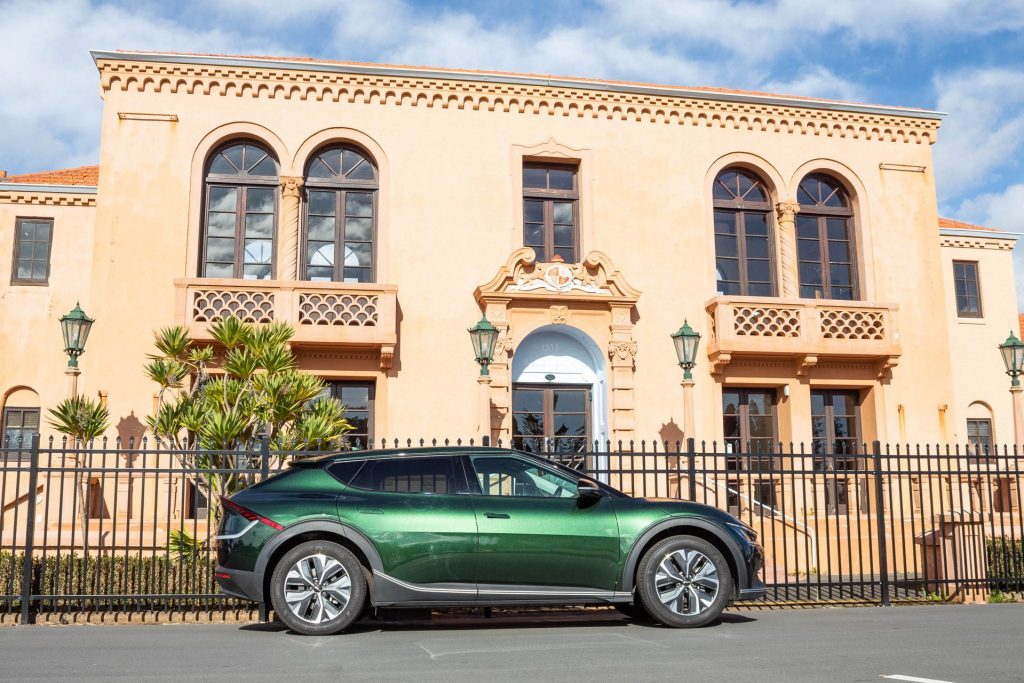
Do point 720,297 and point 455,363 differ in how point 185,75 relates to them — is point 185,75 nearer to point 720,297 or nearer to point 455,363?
point 455,363

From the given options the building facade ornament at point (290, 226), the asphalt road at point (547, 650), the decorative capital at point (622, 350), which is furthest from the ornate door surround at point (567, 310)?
the asphalt road at point (547, 650)

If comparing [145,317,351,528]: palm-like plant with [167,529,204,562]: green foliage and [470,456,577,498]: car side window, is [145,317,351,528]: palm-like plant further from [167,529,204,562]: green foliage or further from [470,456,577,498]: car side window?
[470,456,577,498]: car side window

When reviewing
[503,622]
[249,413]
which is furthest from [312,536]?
[249,413]

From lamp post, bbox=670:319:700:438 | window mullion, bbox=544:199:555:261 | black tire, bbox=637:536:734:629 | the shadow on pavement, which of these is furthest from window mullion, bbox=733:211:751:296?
black tire, bbox=637:536:734:629

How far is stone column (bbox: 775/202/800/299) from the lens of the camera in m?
19.2

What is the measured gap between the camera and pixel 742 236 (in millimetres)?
19562

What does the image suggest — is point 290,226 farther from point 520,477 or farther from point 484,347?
point 520,477

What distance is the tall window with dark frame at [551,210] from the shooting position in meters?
18.7

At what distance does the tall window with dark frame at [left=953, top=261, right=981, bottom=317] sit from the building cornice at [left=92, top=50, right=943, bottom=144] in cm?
645

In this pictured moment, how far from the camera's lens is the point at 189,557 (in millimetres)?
10273

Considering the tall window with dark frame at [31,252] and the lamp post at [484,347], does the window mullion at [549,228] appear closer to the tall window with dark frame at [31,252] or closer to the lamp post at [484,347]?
the lamp post at [484,347]

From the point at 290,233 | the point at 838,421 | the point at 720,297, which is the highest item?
the point at 290,233

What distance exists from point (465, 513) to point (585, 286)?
34.9 ft

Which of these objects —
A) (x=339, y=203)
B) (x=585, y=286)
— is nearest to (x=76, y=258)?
(x=339, y=203)
